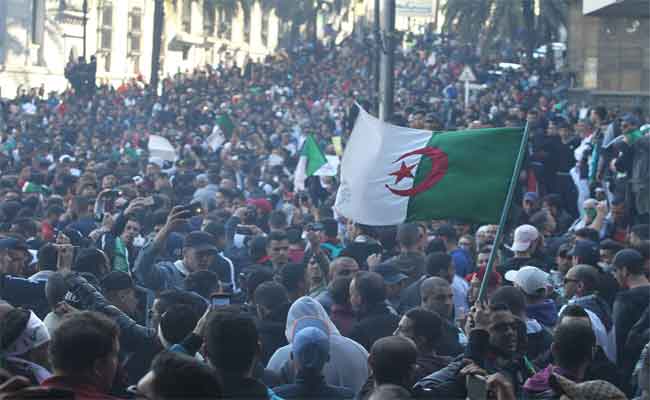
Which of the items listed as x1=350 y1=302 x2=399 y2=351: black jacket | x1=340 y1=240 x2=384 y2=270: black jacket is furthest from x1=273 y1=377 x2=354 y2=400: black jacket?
x1=340 y1=240 x2=384 y2=270: black jacket

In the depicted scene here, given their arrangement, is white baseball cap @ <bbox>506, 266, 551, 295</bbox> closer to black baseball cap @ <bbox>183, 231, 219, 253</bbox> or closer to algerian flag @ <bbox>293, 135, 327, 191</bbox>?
black baseball cap @ <bbox>183, 231, 219, 253</bbox>

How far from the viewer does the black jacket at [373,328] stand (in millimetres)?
7098

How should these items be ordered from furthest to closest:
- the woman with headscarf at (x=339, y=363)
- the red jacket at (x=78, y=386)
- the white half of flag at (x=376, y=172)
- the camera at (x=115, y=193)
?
the camera at (x=115, y=193)
the white half of flag at (x=376, y=172)
the woman with headscarf at (x=339, y=363)
the red jacket at (x=78, y=386)

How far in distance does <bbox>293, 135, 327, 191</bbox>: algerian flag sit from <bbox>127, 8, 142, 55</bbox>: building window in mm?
52177

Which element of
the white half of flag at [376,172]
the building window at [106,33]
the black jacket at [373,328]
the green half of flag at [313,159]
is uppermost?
the building window at [106,33]

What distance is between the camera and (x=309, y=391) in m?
5.93

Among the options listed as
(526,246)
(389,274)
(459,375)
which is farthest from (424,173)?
(459,375)

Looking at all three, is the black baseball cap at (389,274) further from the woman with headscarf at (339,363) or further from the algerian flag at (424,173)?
the woman with headscarf at (339,363)

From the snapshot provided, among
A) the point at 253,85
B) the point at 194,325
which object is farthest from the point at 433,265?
the point at 253,85

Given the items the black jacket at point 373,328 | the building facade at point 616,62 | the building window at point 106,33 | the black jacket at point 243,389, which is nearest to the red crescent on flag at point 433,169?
the black jacket at point 373,328

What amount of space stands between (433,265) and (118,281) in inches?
97.7

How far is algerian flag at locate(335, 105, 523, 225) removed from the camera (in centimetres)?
775

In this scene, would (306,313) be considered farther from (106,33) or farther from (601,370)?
(106,33)

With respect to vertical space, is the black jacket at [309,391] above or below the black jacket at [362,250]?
below
